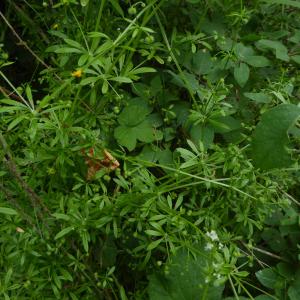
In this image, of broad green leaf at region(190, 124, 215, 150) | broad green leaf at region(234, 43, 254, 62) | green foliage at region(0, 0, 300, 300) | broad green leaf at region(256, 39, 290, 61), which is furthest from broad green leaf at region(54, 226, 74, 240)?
broad green leaf at region(256, 39, 290, 61)

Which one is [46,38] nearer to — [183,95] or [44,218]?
[183,95]

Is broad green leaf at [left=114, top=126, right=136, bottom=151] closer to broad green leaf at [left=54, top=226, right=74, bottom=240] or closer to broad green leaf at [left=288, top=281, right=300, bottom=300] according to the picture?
broad green leaf at [left=54, top=226, right=74, bottom=240]

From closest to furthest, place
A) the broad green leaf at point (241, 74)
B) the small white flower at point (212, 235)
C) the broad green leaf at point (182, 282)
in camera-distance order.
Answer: the small white flower at point (212, 235)
the broad green leaf at point (182, 282)
the broad green leaf at point (241, 74)

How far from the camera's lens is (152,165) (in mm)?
1308

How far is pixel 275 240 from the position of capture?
5.30 ft

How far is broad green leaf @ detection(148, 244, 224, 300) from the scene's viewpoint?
4.70 feet

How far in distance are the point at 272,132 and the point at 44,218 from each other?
63cm

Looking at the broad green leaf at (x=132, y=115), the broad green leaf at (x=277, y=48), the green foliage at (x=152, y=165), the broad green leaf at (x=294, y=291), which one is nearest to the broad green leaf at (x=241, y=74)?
the green foliage at (x=152, y=165)

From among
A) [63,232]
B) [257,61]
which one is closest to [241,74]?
[257,61]

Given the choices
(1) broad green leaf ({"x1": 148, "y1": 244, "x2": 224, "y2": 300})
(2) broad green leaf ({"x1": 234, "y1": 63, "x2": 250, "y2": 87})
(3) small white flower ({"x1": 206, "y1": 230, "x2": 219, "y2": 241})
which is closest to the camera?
(3) small white flower ({"x1": 206, "y1": 230, "x2": 219, "y2": 241})

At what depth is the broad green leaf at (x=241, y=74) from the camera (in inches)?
61.6

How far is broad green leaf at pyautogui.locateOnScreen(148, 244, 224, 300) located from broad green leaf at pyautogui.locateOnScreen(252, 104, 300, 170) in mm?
324

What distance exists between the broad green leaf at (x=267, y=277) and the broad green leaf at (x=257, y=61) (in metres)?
0.62

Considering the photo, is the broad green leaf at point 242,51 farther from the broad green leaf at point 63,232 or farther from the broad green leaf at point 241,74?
the broad green leaf at point 63,232
